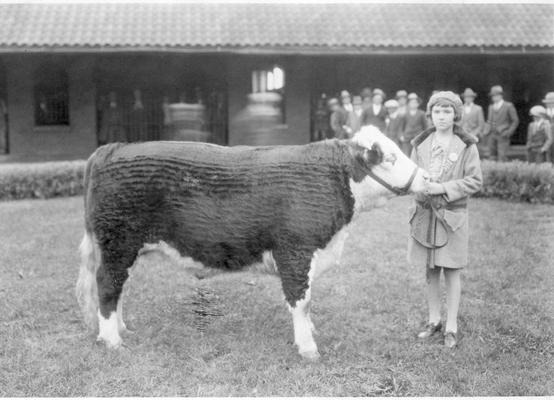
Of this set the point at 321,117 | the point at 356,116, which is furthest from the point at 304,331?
the point at 321,117

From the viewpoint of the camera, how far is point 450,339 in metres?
4.33

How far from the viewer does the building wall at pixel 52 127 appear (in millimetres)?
13062

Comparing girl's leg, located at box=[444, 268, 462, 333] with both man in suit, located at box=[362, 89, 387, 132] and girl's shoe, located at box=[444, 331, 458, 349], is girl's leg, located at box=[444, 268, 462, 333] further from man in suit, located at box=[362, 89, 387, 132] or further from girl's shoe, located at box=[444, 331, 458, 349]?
man in suit, located at box=[362, 89, 387, 132]

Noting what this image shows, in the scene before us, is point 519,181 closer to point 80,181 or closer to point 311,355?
point 311,355

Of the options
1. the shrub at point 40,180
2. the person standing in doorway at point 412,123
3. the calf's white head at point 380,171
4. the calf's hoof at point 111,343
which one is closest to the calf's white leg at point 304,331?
the calf's white head at point 380,171

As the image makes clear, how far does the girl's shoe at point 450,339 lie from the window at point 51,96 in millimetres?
11755

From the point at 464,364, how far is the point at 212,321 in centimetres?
211

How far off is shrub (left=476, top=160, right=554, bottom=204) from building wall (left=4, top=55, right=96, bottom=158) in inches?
358

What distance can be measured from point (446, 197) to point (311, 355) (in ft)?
5.06

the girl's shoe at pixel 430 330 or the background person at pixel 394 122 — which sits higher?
the girl's shoe at pixel 430 330

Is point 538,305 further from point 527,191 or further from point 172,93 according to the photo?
point 172,93

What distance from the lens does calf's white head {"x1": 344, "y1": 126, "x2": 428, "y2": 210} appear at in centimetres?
402

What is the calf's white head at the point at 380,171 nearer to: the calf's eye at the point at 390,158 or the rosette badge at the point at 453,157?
the calf's eye at the point at 390,158

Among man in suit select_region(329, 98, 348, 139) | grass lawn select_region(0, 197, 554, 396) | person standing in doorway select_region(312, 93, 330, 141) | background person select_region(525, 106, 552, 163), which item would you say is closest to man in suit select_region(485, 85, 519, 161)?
background person select_region(525, 106, 552, 163)
